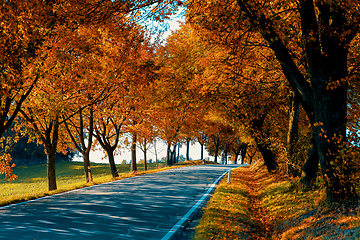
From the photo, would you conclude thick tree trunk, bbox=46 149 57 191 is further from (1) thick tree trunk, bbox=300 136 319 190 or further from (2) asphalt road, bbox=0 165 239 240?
(1) thick tree trunk, bbox=300 136 319 190

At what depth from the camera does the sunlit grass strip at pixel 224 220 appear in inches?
249

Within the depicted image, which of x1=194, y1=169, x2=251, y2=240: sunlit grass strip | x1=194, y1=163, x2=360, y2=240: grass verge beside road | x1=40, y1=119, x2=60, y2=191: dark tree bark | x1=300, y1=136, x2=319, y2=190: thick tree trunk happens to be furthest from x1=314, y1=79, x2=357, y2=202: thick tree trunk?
x1=40, y1=119, x2=60, y2=191: dark tree bark

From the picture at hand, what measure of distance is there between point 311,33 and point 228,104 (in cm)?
710

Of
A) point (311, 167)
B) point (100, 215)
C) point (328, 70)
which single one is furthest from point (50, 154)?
point (328, 70)

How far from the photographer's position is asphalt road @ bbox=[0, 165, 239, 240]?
6.16 meters

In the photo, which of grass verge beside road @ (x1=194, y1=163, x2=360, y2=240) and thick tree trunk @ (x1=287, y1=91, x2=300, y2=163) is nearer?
grass verge beside road @ (x1=194, y1=163, x2=360, y2=240)

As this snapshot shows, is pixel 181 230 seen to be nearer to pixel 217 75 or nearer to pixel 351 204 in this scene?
pixel 351 204

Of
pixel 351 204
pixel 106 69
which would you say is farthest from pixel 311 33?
pixel 106 69

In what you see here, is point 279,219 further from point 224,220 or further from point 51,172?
point 51,172

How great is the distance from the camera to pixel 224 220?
295 inches

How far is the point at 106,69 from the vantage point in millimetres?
13664

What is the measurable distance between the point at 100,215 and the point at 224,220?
328cm

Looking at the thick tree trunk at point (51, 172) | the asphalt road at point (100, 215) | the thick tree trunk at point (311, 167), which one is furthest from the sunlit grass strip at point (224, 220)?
the thick tree trunk at point (51, 172)

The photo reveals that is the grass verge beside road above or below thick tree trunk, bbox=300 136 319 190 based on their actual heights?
below
